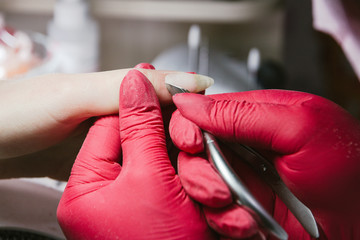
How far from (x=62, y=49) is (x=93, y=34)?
0.32 feet

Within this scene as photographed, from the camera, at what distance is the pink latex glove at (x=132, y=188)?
33 centimetres

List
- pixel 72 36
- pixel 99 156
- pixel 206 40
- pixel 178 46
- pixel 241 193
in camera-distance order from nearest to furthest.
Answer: pixel 241 193, pixel 99 156, pixel 72 36, pixel 178 46, pixel 206 40

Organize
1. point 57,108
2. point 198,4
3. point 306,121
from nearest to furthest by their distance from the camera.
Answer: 1. point 306,121
2. point 57,108
3. point 198,4

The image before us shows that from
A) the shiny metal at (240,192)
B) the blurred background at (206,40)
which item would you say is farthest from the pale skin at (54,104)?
the blurred background at (206,40)

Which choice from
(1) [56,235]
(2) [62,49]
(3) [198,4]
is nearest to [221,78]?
(3) [198,4]

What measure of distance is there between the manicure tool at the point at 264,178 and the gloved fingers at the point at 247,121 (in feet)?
0.06

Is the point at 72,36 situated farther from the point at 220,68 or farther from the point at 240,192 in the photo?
the point at 240,192

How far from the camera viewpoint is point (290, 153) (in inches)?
13.6

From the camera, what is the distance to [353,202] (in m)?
0.35

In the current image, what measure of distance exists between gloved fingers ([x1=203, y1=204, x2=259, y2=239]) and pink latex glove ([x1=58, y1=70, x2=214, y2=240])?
0.07ft

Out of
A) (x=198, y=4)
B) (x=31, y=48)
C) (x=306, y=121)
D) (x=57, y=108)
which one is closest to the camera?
(x=306, y=121)

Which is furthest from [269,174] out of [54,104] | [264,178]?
[54,104]

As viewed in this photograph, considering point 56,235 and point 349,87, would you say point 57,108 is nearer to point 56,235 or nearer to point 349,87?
point 56,235

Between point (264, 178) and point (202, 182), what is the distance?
11 cm
